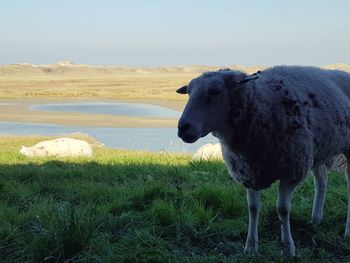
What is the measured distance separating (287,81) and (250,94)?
563 mm

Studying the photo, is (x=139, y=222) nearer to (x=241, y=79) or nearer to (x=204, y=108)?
(x=204, y=108)

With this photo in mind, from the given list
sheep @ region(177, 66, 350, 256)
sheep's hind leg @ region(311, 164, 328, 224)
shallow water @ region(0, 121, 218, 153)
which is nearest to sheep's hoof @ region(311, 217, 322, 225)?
sheep's hind leg @ region(311, 164, 328, 224)

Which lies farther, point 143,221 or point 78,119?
point 78,119

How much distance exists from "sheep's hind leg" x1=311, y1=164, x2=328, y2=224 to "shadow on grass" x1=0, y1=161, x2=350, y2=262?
0.41 ft

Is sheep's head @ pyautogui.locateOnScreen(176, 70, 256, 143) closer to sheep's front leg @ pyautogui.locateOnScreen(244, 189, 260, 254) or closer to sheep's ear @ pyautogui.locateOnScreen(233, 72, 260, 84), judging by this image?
sheep's ear @ pyautogui.locateOnScreen(233, 72, 260, 84)

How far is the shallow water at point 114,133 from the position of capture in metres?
26.0

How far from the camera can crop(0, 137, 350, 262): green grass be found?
455 centimetres

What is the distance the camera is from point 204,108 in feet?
14.3

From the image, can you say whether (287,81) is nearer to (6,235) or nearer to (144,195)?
(144,195)

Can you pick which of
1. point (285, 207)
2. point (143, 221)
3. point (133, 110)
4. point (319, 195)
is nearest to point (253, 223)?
point (285, 207)

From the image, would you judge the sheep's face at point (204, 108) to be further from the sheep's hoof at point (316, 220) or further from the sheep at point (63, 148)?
the sheep at point (63, 148)

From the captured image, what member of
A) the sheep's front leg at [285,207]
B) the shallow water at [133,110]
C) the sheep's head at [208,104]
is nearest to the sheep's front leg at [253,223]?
the sheep's front leg at [285,207]

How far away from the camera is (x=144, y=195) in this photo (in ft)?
22.3

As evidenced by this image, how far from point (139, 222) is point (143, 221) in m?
0.06
